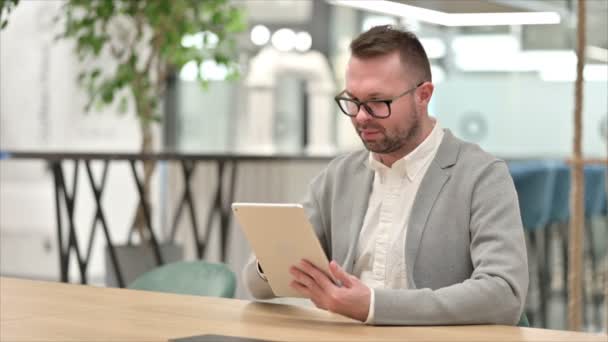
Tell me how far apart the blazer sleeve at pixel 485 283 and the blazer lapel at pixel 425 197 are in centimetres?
7

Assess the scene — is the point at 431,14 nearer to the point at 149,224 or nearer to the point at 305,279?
the point at 305,279

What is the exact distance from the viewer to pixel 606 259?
5090 mm

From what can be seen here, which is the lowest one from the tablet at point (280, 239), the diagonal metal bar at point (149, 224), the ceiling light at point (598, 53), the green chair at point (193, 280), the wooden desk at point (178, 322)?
the diagonal metal bar at point (149, 224)

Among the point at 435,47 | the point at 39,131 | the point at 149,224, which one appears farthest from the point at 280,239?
the point at 39,131

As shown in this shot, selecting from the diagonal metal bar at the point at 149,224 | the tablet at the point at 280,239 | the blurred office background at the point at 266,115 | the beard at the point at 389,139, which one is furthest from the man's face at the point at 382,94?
the diagonal metal bar at the point at 149,224

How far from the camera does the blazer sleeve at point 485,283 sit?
7.44 feet

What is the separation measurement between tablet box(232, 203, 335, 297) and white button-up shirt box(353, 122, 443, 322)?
0.27 meters

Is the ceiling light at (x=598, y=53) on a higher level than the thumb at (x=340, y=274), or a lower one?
higher

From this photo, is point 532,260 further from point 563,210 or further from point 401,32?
point 401,32

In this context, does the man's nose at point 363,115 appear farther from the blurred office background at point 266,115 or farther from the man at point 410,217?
the blurred office background at point 266,115

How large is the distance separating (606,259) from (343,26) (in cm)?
205

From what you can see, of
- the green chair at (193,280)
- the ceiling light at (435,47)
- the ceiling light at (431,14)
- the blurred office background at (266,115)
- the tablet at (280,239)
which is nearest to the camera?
the tablet at (280,239)

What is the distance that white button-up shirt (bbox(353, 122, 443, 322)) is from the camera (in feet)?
8.55

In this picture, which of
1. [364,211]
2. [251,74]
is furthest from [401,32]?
[251,74]
